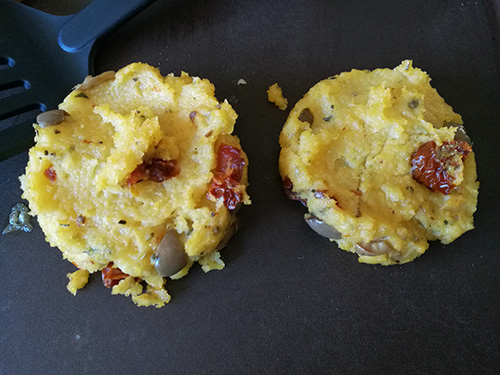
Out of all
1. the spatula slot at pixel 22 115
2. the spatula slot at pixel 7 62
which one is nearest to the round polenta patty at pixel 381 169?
the spatula slot at pixel 22 115

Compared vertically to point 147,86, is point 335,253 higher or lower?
lower

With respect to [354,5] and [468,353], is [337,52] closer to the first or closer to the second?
[354,5]

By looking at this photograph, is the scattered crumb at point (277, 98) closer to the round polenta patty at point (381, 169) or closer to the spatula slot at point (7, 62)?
the round polenta patty at point (381, 169)

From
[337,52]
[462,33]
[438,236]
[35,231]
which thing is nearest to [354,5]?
[337,52]

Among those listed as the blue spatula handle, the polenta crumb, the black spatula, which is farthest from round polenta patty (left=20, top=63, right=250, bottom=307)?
the blue spatula handle

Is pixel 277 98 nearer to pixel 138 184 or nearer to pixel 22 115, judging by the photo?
pixel 138 184
